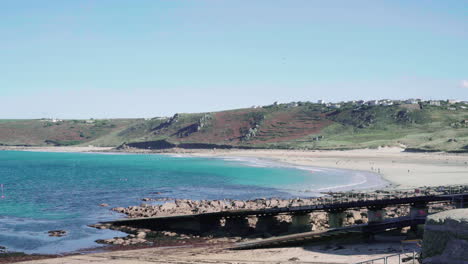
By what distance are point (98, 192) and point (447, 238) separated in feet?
191

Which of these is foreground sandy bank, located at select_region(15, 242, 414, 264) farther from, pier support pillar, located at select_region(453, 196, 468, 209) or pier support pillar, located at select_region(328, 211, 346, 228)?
pier support pillar, located at select_region(453, 196, 468, 209)

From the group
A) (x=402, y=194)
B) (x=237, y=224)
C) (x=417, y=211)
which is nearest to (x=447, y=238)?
(x=417, y=211)

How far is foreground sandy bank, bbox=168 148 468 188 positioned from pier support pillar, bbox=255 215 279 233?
3018 centimetres

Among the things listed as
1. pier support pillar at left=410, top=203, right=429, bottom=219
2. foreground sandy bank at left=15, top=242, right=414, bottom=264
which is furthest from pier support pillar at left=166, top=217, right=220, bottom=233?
pier support pillar at left=410, top=203, right=429, bottom=219

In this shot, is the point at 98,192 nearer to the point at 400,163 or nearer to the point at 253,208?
the point at 253,208

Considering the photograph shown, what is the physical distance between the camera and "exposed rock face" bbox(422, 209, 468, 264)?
1764cm

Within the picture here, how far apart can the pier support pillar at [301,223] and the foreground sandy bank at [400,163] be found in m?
31.1

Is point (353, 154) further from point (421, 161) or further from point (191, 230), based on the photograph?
point (191, 230)

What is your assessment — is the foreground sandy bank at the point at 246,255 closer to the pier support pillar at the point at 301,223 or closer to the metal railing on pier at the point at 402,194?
the pier support pillar at the point at 301,223

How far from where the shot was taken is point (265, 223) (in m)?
39.9

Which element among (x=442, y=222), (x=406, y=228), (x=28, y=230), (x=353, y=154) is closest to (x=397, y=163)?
(x=353, y=154)

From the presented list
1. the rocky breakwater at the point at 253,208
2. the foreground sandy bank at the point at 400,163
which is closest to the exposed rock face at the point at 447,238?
the rocky breakwater at the point at 253,208

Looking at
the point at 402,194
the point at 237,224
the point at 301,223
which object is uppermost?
the point at 402,194

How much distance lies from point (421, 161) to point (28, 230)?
7561 cm
